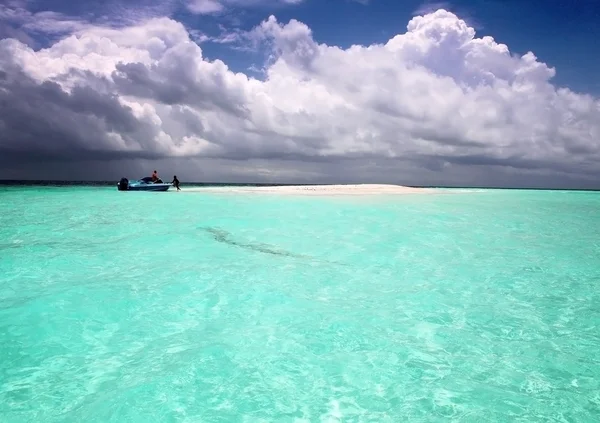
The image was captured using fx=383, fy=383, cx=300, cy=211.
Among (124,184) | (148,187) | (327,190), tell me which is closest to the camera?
(148,187)

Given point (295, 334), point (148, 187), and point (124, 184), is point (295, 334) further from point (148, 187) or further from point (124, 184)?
point (124, 184)

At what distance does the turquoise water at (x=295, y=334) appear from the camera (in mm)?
4324

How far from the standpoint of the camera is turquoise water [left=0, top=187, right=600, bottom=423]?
4324 mm

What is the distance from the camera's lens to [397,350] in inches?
223

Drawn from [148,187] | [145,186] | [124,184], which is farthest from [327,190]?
[124,184]

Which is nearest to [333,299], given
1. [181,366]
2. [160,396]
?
[181,366]

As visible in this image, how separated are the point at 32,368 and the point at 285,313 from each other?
153 inches

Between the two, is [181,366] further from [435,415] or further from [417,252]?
[417,252]

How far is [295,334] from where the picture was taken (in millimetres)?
6199

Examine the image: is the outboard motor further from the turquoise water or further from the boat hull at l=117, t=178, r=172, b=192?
Result: the turquoise water

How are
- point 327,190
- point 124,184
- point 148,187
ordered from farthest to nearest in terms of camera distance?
point 327,190 < point 124,184 < point 148,187

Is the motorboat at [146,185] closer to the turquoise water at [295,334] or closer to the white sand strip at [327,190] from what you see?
the white sand strip at [327,190]

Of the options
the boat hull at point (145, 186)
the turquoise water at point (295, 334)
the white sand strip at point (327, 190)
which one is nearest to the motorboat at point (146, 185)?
the boat hull at point (145, 186)

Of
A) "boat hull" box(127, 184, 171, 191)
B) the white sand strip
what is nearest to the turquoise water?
"boat hull" box(127, 184, 171, 191)
